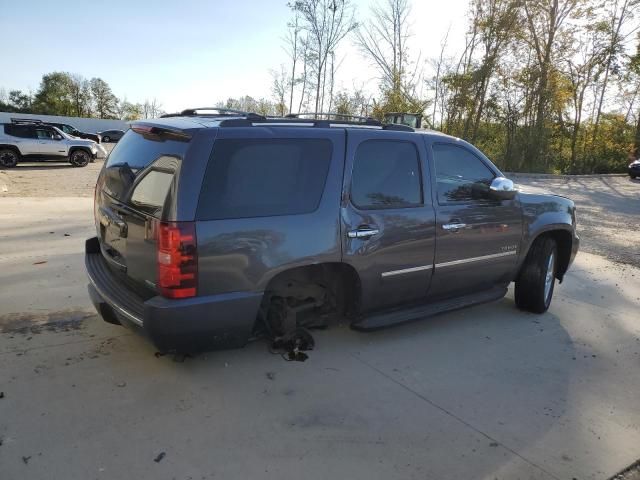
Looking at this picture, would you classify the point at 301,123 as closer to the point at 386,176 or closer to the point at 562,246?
the point at 386,176

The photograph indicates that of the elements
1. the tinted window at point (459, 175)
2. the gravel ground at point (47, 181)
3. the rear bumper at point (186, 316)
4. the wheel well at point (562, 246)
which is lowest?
the gravel ground at point (47, 181)

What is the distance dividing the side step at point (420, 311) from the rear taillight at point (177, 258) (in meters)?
1.43

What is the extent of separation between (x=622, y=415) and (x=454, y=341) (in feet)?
4.28

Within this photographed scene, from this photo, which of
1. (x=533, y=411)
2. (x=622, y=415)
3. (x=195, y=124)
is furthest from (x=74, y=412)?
(x=622, y=415)

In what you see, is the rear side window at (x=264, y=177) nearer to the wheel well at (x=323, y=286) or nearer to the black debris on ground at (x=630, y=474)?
the wheel well at (x=323, y=286)

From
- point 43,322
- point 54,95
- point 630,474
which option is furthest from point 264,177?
point 54,95

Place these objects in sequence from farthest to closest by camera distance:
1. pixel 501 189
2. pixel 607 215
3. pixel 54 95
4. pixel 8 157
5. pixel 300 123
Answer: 1. pixel 54 95
2. pixel 8 157
3. pixel 607 215
4. pixel 501 189
5. pixel 300 123

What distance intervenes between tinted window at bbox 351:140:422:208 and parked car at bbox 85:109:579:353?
0.01 meters

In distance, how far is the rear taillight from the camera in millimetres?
2830

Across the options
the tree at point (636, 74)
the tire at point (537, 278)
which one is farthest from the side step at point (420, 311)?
the tree at point (636, 74)

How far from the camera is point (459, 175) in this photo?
425cm

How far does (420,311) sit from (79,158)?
1923 centimetres

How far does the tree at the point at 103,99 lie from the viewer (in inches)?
2281

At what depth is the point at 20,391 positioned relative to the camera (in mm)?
2986
